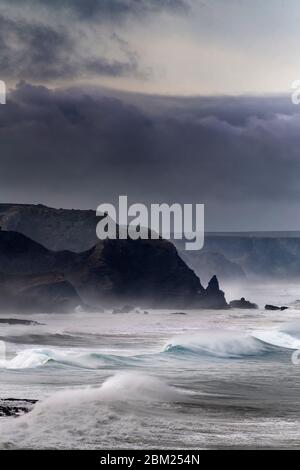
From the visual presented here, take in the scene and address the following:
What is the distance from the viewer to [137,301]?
61438mm

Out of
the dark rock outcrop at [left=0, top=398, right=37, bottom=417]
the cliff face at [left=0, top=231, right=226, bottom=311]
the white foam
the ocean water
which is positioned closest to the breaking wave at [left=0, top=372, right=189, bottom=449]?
the ocean water

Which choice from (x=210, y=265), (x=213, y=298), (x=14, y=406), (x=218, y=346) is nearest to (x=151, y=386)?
(x=14, y=406)

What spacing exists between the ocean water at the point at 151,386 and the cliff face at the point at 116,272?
15.5 meters

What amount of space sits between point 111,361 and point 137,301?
103 feet

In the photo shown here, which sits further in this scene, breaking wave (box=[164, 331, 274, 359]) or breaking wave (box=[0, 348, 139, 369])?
breaking wave (box=[164, 331, 274, 359])

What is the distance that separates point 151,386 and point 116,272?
3900 centimetres

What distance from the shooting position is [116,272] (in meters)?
63.6

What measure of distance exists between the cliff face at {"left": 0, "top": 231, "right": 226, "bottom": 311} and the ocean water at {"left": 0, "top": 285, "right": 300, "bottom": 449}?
50.7 ft

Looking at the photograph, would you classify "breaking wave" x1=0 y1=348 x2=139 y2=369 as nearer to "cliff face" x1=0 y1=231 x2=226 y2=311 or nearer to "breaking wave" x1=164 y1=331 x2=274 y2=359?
"breaking wave" x1=164 y1=331 x2=274 y2=359

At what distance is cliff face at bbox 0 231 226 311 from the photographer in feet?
201

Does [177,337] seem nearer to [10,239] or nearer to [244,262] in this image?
[10,239]
